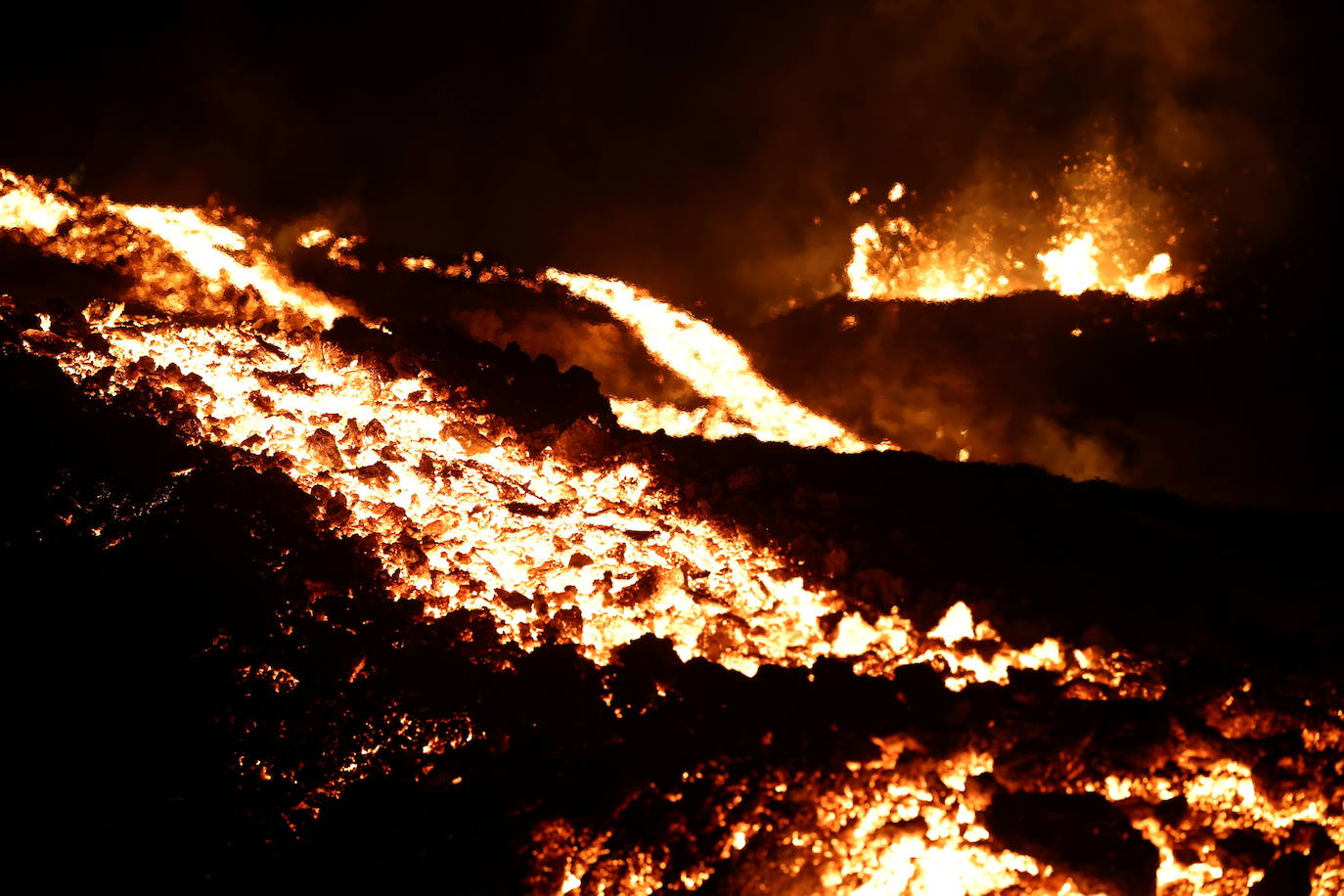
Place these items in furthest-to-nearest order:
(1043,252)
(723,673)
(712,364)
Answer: (1043,252) < (712,364) < (723,673)

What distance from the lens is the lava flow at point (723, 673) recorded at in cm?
414

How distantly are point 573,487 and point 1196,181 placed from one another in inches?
337

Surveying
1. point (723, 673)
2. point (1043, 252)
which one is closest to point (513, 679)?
point (723, 673)

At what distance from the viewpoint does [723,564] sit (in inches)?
217

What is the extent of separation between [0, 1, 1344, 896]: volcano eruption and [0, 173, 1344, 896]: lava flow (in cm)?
2

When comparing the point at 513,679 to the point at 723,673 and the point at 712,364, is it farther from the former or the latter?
the point at 712,364

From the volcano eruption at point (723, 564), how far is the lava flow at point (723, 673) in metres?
0.02

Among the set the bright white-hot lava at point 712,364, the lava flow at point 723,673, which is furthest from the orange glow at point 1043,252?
the lava flow at point 723,673

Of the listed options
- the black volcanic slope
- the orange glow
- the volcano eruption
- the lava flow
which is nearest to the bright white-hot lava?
the volcano eruption

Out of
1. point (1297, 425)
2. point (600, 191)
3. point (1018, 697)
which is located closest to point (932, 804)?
point (1018, 697)

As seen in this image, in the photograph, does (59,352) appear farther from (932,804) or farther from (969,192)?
(969,192)

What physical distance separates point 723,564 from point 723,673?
84 cm

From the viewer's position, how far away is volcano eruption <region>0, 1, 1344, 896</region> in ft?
13.9

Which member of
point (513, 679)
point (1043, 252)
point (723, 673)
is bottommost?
point (513, 679)
